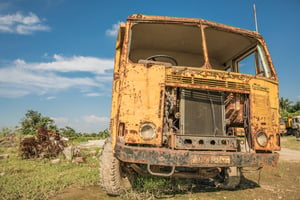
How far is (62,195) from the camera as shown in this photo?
308cm

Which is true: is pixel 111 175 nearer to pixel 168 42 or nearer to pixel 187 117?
pixel 187 117

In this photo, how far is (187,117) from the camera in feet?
9.90

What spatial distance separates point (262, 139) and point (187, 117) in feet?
4.08

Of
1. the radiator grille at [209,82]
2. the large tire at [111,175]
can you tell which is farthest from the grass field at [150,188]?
the radiator grille at [209,82]

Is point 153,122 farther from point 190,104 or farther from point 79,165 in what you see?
point 79,165

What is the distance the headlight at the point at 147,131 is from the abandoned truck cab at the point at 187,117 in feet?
0.04

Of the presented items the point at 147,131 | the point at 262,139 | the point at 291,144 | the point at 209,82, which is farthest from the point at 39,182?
the point at 291,144

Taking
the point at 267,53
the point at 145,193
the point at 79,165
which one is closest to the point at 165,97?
the point at 145,193

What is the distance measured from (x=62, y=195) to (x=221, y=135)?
2.53 m

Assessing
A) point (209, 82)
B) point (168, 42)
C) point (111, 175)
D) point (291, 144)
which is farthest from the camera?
point (291, 144)

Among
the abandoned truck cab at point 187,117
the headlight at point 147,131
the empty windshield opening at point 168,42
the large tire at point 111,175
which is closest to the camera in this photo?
the abandoned truck cab at point 187,117

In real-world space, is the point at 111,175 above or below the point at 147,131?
below

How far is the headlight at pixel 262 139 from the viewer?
10.3 ft

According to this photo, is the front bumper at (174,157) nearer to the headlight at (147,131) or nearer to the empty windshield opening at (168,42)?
the headlight at (147,131)
